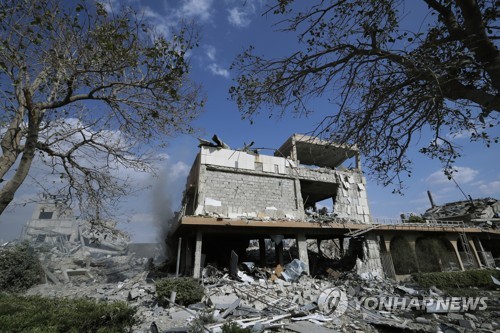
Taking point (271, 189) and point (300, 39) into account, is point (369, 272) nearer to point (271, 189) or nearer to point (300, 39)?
point (271, 189)

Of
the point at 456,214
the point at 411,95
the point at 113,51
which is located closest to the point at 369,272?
the point at 411,95

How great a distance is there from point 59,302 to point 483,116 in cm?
1077

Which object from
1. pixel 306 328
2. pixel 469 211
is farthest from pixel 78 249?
pixel 469 211

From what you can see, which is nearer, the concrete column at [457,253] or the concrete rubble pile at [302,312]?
the concrete rubble pile at [302,312]

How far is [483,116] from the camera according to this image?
3.71m

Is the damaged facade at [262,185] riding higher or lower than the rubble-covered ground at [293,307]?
higher

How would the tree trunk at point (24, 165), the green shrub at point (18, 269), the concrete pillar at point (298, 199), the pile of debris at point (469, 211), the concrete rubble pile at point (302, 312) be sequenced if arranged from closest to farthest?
the tree trunk at point (24, 165), the concrete rubble pile at point (302, 312), the green shrub at point (18, 269), the concrete pillar at point (298, 199), the pile of debris at point (469, 211)

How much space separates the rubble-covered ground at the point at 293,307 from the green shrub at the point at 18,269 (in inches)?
33.5

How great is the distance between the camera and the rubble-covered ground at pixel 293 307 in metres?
7.71

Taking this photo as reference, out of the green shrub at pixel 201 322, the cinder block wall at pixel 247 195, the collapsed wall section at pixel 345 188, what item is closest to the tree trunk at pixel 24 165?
the green shrub at pixel 201 322

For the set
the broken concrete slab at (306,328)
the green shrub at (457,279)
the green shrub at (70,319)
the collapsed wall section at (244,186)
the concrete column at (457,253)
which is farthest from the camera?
the concrete column at (457,253)

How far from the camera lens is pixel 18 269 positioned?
16.4 metres

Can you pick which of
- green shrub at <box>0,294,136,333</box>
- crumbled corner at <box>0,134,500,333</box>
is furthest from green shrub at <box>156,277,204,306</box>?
green shrub at <box>0,294,136,333</box>

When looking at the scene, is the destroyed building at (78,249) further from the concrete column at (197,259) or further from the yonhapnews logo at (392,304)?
the yonhapnews logo at (392,304)
